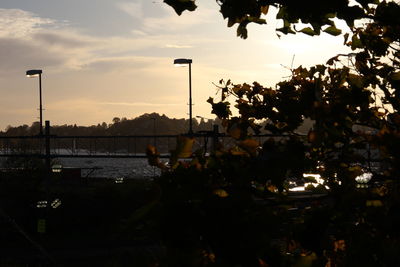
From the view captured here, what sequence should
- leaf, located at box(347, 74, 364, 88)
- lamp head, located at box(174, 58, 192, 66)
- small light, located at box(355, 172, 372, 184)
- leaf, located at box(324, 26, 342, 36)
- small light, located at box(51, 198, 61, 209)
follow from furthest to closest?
lamp head, located at box(174, 58, 192, 66)
small light, located at box(51, 198, 61, 209)
leaf, located at box(347, 74, 364, 88)
small light, located at box(355, 172, 372, 184)
leaf, located at box(324, 26, 342, 36)

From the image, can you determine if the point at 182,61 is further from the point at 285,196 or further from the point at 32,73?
the point at 285,196

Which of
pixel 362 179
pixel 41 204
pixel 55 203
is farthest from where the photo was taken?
pixel 55 203

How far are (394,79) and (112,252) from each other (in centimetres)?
1675

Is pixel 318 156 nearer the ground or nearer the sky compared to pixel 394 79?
nearer the ground

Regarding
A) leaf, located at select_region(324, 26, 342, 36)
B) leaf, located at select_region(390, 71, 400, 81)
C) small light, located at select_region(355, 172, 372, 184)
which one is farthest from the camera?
leaf, located at select_region(390, 71, 400, 81)

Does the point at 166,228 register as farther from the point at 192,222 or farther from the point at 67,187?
the point at 67,187

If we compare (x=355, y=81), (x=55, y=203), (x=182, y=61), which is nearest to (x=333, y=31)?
(x=355, y=81)

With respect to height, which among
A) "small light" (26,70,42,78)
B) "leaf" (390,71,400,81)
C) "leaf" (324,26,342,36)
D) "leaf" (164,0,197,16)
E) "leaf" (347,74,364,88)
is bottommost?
"leaf" (347,74,364,88)

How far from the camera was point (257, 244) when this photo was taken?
2213mm

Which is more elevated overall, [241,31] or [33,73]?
[33,73]

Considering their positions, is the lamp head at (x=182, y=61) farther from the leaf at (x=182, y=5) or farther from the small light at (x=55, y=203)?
the leaf at (x=182, y=5)

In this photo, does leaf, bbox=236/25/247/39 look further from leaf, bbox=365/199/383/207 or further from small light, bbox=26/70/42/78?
small light, bbox=26/70/42/78

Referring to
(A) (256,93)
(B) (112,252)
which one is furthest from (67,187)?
(A) (256,93)

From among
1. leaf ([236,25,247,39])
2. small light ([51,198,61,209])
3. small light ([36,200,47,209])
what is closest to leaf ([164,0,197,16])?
leaf ([236,25,247,39])
